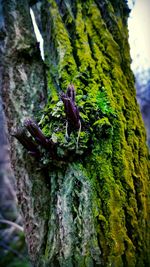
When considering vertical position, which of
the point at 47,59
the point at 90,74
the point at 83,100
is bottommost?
the point at 83,100

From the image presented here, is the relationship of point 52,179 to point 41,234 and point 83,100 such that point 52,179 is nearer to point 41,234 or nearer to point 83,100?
point 41,234

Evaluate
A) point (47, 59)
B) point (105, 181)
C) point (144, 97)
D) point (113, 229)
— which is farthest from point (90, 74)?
point (144, 97)

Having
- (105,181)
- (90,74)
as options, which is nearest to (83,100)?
(90,74)

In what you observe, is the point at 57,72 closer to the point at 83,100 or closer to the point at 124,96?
the point at 83,100

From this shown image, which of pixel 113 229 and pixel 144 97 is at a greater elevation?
pixel 144 97

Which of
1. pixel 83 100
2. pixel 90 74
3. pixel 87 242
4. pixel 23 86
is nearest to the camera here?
pixel 87 242

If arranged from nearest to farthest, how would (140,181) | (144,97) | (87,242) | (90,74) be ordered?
(87,242) < (140,181) < (90,74) < (144,97)

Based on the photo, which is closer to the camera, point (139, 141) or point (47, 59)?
point (139, 141)
